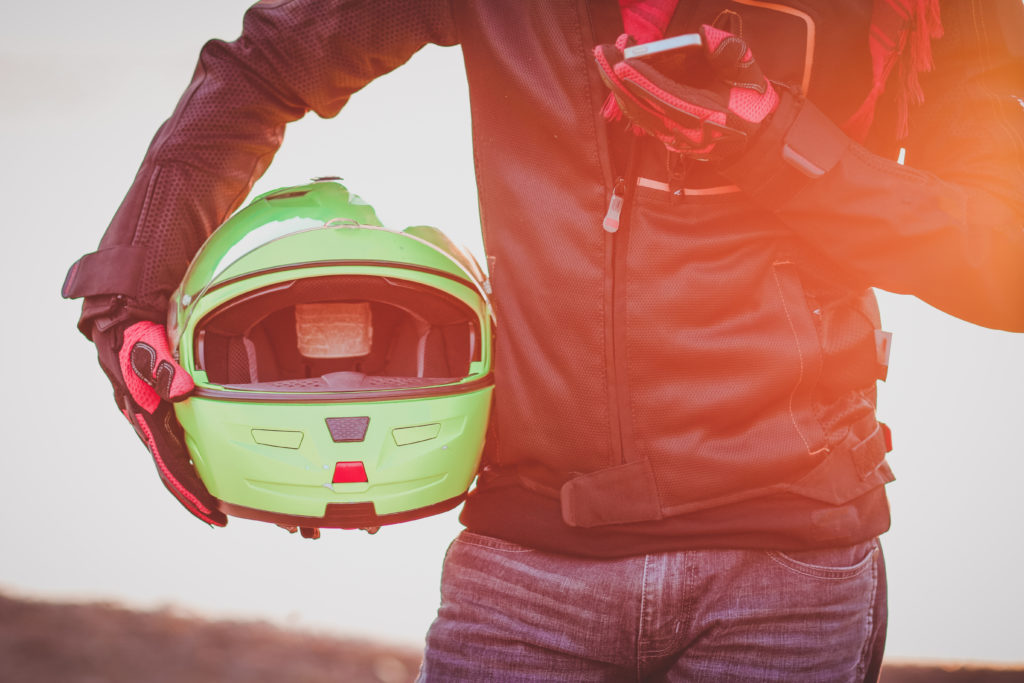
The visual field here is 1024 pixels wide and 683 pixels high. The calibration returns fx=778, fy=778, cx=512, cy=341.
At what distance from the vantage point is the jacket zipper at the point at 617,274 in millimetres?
820

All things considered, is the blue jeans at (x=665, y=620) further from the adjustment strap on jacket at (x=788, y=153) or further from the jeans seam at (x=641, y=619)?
the adjustment strap on jacket at (x=788, y=153)

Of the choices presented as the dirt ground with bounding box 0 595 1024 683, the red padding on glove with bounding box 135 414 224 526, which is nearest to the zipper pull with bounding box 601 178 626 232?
the red padding on glove with bounding box 135 414 224 526

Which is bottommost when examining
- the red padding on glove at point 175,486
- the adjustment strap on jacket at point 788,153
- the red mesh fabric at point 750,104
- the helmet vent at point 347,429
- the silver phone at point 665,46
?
the red padding on glove at point 175,486

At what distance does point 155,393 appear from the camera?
966mm

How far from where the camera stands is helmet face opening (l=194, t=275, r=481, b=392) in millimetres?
1022

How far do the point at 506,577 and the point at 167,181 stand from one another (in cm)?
62

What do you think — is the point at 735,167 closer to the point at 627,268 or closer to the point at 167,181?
the point at 627,268

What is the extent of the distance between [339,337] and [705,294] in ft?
1.73

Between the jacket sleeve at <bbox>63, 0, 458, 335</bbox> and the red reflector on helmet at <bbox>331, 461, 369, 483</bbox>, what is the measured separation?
31cm

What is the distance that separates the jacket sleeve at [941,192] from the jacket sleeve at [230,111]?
0.44m

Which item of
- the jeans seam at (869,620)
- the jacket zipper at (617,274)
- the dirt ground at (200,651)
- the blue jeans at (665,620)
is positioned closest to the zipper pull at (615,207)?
the jacket zipper at (617,274)

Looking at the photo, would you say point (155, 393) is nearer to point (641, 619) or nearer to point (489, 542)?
point (489, 542)

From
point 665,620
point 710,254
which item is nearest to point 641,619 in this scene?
point 665,620

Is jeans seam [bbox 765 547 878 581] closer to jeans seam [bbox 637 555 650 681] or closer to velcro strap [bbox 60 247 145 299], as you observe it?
jeans seam [bbox 637 555 650 681]
